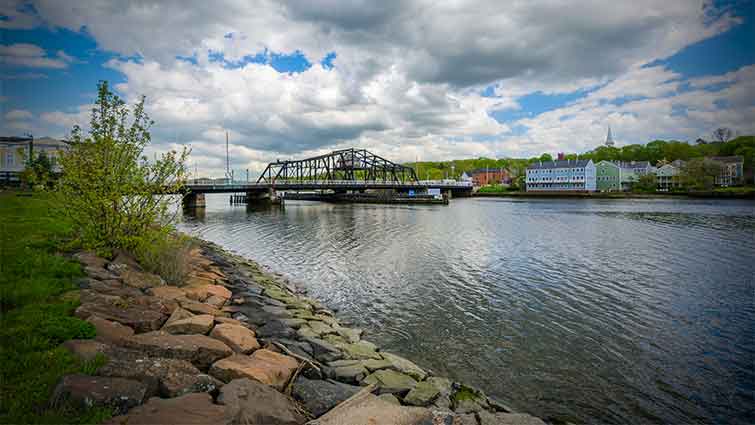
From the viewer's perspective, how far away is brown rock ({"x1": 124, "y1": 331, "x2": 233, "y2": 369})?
5758mm

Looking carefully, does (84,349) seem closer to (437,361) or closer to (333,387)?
(333,387)

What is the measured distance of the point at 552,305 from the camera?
43.4ft

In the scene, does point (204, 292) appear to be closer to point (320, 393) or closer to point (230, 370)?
point (230, 370)

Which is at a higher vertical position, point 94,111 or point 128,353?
point 94,111

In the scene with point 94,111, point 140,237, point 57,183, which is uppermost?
point 94,111

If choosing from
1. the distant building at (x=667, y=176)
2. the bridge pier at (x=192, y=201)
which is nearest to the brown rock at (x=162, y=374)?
the bridge pier at (x=192, y=201)

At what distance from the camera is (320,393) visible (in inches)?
228

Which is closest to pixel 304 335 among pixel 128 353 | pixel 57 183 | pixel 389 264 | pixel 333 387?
pixel 333 387

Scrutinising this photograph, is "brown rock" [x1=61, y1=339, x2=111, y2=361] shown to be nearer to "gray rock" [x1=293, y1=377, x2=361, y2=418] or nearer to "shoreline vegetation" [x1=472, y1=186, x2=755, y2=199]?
"gray rock" [x1=293, y1=377, x2=361, y2=418]

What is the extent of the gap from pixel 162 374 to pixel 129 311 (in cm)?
278

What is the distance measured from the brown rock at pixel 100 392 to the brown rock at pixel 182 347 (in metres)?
1.21

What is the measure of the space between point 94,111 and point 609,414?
47.7 ft

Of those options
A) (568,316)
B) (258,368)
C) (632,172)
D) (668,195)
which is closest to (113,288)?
(258,368)

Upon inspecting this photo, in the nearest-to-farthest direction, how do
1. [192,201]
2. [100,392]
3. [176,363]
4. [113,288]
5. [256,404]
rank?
[100,392], [256,404], [176,363], [113,288], [192,201]
